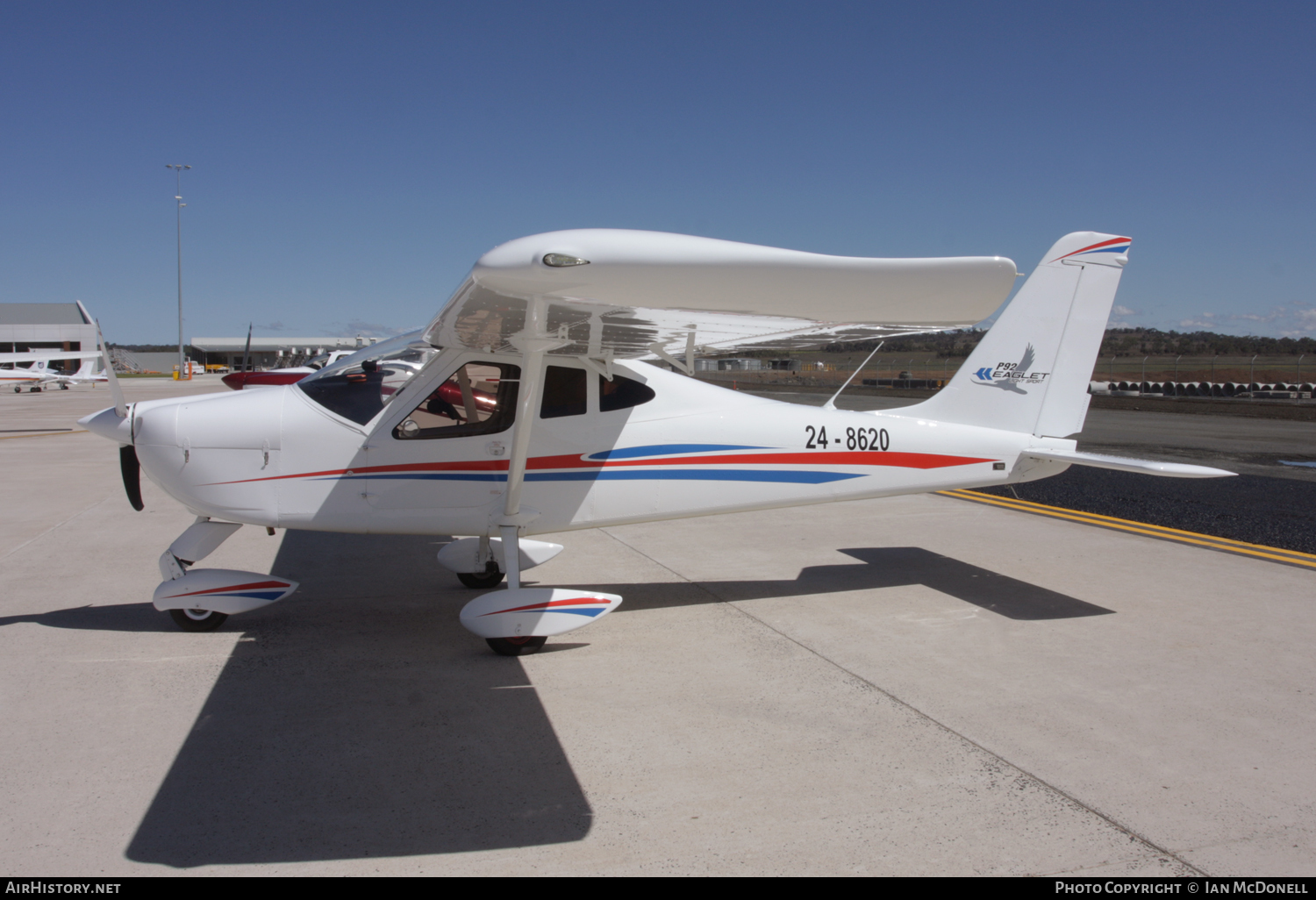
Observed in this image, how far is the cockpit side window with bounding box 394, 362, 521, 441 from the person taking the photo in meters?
4.97

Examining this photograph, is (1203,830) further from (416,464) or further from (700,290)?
(416,464)

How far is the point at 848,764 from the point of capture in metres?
3.28

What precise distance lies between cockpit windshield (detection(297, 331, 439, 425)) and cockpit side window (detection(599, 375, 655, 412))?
3.99 feet

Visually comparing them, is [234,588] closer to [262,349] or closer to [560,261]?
[560,261]

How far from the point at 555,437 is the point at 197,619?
2480mm

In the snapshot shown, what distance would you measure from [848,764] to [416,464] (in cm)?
308

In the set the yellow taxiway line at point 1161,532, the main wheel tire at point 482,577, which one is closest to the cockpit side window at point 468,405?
the main wheel tire at point 482,577

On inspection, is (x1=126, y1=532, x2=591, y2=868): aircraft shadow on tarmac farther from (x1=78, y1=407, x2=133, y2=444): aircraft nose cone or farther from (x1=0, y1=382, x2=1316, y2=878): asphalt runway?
(x1=78, y1=407, x2=133, y2=444): aircraft nose cone

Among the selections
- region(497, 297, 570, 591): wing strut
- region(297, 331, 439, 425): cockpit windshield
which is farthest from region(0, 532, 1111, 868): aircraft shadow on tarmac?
region(297, 331, 439, 425): cockpit windshield

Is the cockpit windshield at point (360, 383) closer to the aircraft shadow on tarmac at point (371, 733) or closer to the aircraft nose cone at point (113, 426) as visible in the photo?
the aircraft nose cone at point (113, 426)

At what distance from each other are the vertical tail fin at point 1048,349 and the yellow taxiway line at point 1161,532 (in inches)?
66.6

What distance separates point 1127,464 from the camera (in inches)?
211
